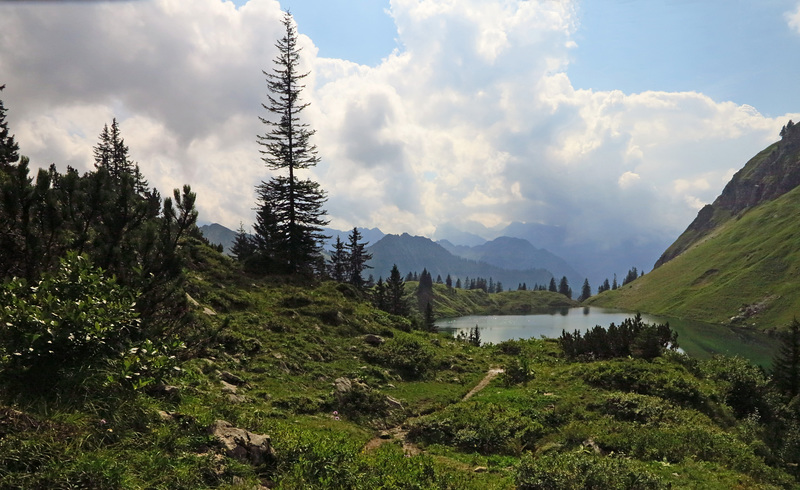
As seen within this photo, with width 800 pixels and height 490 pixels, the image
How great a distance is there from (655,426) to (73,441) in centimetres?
2345

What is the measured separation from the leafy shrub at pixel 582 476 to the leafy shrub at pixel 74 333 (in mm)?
10935

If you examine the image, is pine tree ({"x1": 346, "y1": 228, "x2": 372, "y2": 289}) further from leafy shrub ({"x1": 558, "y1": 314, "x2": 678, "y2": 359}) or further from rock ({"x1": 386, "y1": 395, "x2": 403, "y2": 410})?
rock ({"x1": 386, "y1": 395, "x2": 403, "y2": 410})

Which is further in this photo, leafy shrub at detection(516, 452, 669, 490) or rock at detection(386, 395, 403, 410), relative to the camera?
rock at detection(386, 395, 403, 410)

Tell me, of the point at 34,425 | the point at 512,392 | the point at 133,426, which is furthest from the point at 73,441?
the point at 512,392

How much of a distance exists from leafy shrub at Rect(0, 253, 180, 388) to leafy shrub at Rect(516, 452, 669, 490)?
10935mm

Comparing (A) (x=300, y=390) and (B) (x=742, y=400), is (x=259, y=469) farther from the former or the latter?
(B) (x=742, y=400)

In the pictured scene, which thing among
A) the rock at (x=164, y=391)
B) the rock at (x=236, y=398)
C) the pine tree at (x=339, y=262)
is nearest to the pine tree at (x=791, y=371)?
the rock at (x=236, y=398)

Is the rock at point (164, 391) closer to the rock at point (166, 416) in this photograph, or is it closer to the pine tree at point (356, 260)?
the rock at point (166, 416)

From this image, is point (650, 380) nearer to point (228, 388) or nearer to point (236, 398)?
point (236, 398)

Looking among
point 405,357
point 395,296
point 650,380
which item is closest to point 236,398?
point 405,357

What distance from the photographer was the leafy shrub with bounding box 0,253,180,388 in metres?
7.88

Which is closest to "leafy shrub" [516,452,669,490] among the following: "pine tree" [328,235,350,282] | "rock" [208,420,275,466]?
"rock" [208,420,275,466]

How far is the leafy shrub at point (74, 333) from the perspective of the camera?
7879mm

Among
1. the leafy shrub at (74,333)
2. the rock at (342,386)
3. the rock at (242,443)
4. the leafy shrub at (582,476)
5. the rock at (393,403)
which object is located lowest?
the rock at (393,403)
